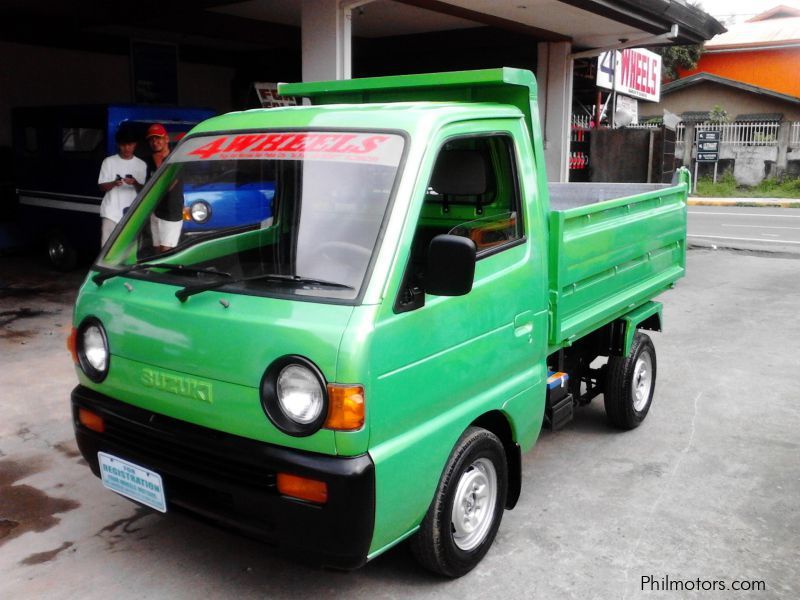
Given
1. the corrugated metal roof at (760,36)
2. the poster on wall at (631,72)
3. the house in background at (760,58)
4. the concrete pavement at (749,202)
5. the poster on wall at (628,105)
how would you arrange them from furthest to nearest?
the corrugated metal roof at (760,36), the house in background at (760,58), the concrete pavement at (749,202), the poster on wall at (628,105), the poster on wall at (631,72)

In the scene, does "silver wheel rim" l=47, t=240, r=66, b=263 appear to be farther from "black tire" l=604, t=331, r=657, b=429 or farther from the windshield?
"black tire" l=604, t=331, r=657, b=429

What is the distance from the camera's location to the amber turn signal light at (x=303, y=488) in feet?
8.41

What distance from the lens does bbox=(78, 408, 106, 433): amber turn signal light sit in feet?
10.2

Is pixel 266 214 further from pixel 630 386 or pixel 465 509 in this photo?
pixel 630 386

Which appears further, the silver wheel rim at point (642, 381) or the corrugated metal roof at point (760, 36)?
the corrugated metal roof at point (760, 36)

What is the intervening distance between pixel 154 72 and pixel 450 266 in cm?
1054

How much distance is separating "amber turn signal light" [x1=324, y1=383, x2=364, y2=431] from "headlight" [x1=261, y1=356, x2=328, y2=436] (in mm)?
22

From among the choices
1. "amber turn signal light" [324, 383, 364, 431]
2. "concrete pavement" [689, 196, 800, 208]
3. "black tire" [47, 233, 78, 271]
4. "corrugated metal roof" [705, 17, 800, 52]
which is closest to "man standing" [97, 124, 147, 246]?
"black tire" [47, 233, 78, 271]

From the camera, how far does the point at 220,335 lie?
2.73 metres

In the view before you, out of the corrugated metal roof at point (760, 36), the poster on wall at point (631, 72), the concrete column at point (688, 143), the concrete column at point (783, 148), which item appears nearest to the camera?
the poster on wall at point (631, 72)

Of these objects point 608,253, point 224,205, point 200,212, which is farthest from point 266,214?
point 608,253

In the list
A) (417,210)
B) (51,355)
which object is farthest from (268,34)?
(417,210)

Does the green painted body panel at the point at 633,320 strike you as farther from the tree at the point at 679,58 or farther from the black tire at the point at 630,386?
the tree at the point at 679,58

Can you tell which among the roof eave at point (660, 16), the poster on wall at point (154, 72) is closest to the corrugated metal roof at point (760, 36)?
the roof eave at point (660, 16)
